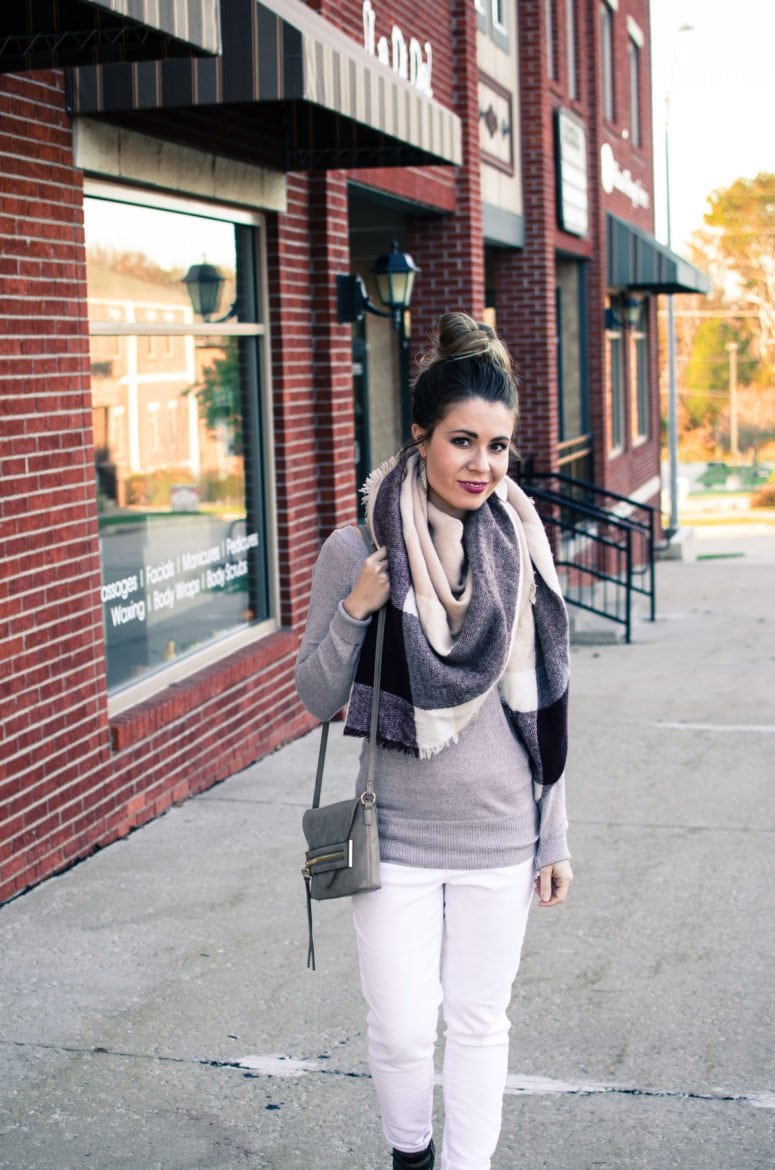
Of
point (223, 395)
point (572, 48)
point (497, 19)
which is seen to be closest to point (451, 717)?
point (223, 395)

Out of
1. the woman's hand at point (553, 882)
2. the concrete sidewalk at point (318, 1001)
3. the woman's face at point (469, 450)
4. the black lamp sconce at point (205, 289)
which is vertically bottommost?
the concrete sidewalk at point (318, 1001)

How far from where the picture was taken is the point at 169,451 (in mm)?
7719

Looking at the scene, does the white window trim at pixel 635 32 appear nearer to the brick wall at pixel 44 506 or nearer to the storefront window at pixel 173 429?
the storefront window at pixel 173 429

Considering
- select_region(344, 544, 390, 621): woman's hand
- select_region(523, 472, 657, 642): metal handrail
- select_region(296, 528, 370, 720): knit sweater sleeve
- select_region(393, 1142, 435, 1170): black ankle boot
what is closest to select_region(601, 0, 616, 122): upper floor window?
select_region(523, 472, 657, 642): metal handrail

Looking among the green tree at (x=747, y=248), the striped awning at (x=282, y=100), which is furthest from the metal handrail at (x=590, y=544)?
the green tree at (x=747, y=248)

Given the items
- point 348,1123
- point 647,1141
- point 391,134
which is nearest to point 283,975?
point 348,1123

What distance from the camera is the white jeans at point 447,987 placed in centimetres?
332

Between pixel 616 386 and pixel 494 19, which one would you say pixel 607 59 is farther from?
pixel 494 19

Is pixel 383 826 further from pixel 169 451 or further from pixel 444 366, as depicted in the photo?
pixel 169 451

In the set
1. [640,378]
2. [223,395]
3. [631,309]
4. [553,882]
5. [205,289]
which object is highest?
[631,309]

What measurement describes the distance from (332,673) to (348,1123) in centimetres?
151

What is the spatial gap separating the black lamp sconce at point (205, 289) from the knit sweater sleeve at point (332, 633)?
4.71 meters

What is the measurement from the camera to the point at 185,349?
25.8 feet

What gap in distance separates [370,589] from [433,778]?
42 cm
